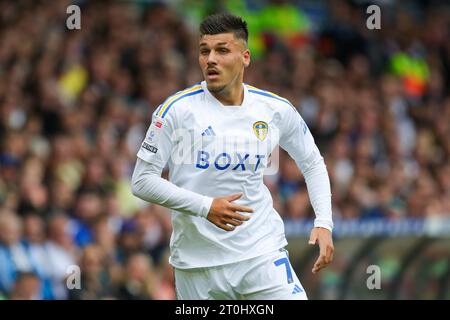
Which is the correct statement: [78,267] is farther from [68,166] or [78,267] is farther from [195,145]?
[195,145]

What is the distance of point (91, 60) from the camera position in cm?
1444

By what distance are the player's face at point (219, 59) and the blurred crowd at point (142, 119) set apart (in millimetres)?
3791

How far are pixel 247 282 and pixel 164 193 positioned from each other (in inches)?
30.3

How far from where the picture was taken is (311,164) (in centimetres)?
707

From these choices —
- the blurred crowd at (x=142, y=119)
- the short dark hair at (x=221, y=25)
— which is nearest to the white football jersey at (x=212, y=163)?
the short dark hair at (x=221, y=25)

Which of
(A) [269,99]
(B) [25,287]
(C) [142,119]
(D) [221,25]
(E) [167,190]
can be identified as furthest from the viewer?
(C) [142,119]

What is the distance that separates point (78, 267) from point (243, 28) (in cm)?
461

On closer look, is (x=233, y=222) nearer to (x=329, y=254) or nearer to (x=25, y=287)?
(x=329, y=254)

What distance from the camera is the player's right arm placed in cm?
628

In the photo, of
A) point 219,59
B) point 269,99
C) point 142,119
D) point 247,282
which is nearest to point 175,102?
point 219,59

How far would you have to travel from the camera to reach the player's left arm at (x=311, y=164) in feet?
22.5

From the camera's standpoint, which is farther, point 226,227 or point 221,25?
point 221,25

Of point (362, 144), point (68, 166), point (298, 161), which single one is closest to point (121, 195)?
point (68, 166)

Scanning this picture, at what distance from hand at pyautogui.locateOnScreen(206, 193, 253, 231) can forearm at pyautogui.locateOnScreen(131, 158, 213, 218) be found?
0.05 meters
